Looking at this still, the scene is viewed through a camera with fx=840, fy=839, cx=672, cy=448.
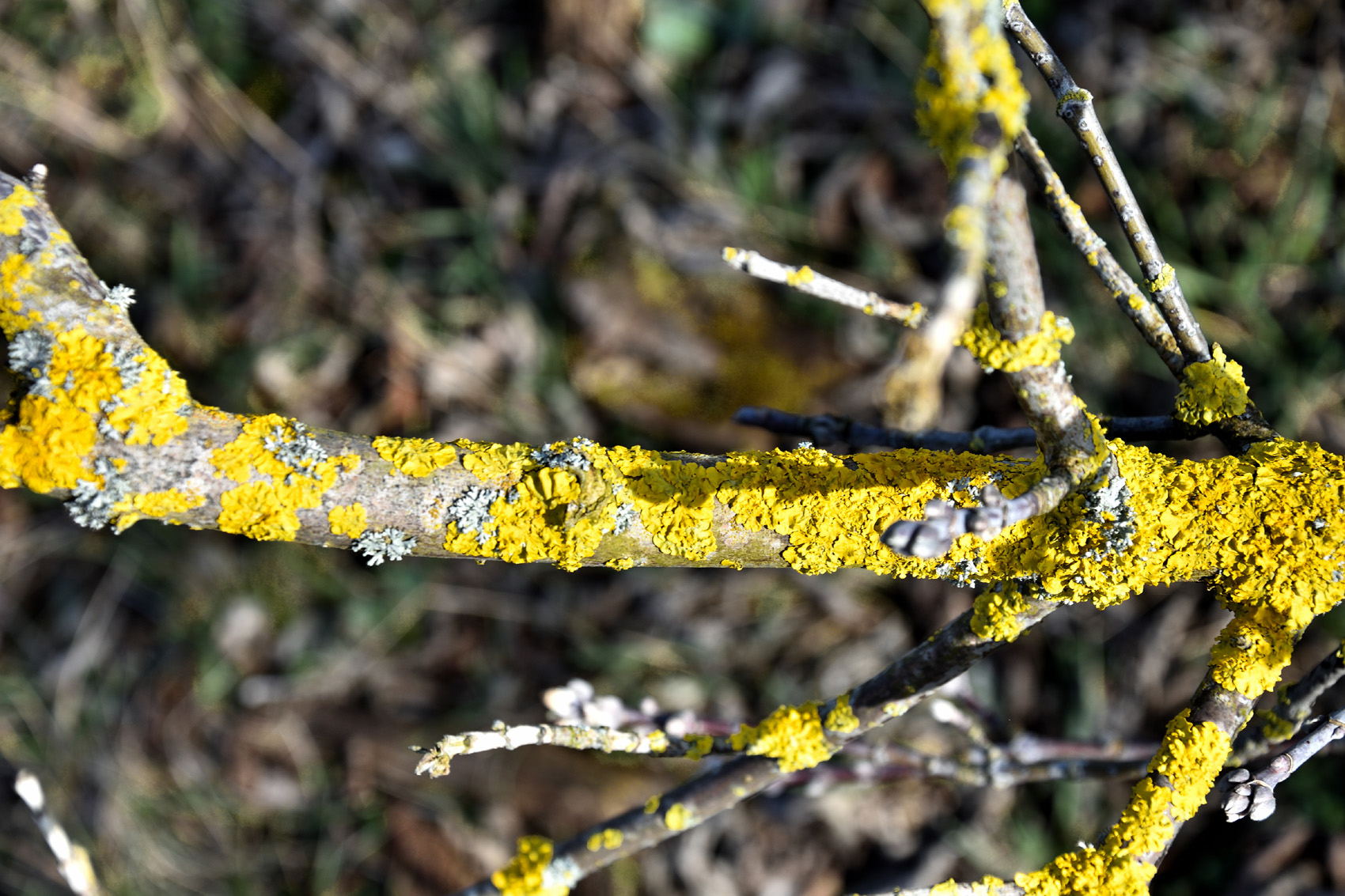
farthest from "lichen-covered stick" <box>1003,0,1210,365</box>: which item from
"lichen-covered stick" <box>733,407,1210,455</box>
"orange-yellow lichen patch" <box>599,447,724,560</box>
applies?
"orange-yellow lichen patch" <box>599,447,724,560</box>

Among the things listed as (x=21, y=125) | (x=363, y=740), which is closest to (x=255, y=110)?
(x=21, y=125)

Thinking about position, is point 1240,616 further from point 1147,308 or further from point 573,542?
point 573,542

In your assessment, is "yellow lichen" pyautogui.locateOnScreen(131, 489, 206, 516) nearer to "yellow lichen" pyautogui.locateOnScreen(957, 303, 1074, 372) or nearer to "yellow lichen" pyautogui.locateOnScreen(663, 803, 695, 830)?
"yellow lichen" pyautogui.locateOnScreen(663, 803, 695, 830)

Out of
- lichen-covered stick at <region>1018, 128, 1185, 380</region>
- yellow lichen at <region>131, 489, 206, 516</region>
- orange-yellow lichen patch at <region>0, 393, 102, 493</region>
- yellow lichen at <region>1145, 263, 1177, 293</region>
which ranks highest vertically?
lichen-covered stick at <region>1018, 128, 1185, 380</region>

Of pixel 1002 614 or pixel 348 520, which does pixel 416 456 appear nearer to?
pixel 348 520

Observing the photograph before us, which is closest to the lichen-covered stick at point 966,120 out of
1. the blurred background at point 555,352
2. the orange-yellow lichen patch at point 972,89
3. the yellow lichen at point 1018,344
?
the orange-yellow lichen patch at point 972,89

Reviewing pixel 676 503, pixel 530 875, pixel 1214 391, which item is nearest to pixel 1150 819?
pixel 1214 391
